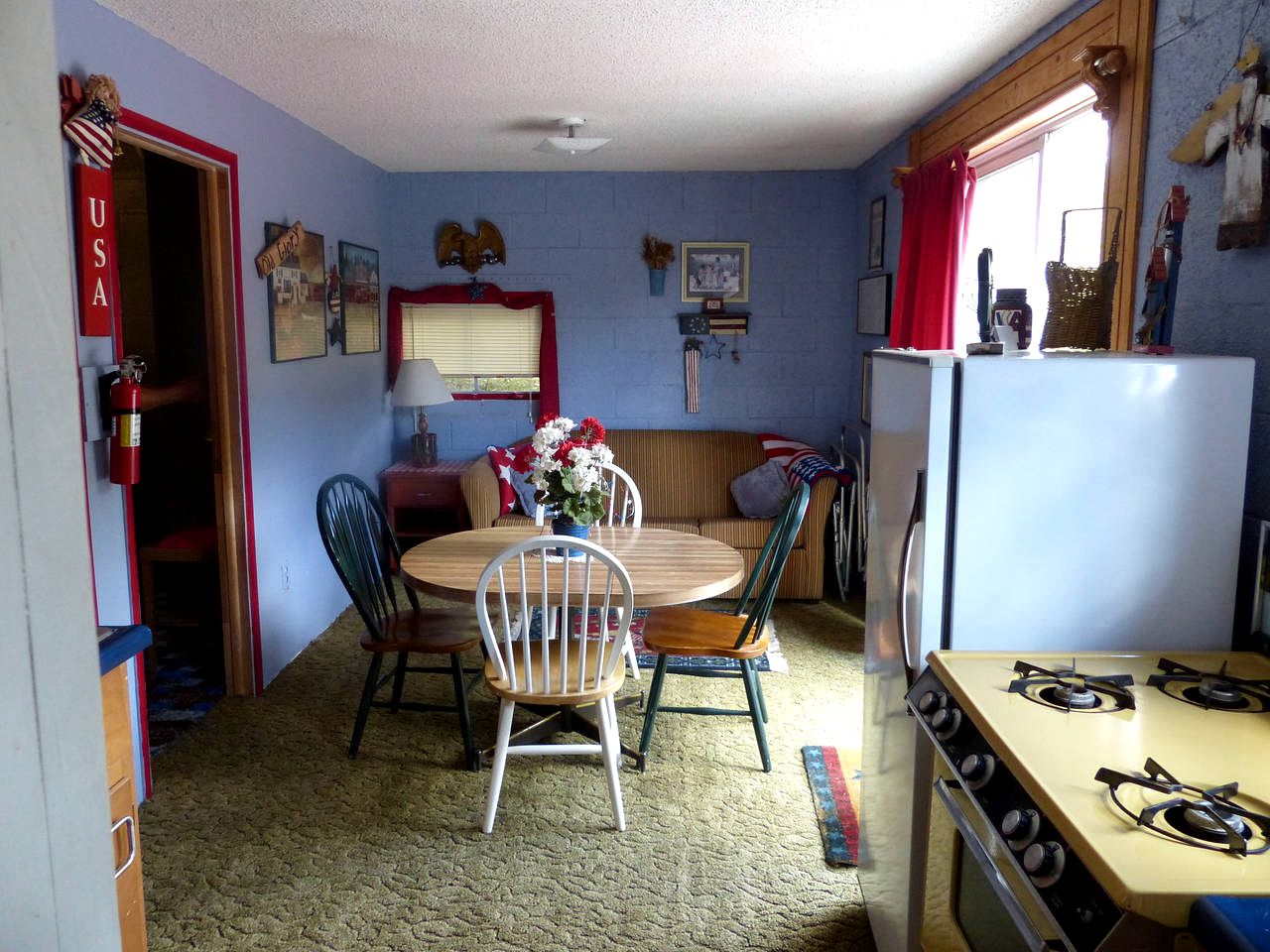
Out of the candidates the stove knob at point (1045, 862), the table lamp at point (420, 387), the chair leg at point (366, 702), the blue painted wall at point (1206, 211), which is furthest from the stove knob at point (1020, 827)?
the table lamp at point (420, 387)

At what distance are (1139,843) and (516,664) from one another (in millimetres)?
1927

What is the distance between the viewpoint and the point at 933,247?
3.93 m

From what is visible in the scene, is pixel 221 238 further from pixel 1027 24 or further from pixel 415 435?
pixel 1027 24

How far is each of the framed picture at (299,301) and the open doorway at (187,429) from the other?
31cm

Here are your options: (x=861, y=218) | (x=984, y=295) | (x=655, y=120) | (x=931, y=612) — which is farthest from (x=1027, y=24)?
(x=861, y=218)

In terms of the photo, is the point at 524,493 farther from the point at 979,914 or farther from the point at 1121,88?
the point at 979,914

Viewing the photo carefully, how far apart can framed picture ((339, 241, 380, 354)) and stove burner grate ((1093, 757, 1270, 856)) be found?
4.33m

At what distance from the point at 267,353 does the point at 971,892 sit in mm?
3344

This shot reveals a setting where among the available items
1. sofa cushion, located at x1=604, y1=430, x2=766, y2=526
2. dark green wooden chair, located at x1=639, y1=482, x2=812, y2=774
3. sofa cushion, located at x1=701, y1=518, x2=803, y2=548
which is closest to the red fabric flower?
dark green wooden chair, located at x1=639, y1=482, x2=812, y2=774

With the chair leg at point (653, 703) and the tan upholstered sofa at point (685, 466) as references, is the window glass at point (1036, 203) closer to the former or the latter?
the chair leg at point (653, 703)

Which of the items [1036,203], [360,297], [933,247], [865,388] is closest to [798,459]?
[865,388]

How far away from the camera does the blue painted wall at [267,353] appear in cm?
284

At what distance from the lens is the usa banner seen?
2.62m

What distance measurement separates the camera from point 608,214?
570cm
